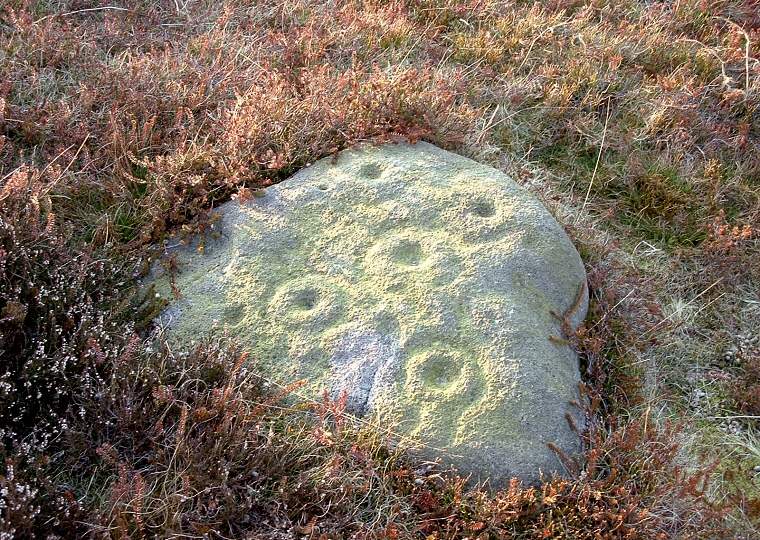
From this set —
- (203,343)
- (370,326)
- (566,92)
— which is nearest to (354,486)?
(370,326)

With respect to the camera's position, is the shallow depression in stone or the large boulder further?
the shallow depression in stone

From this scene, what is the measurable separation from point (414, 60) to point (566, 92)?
1.27 m

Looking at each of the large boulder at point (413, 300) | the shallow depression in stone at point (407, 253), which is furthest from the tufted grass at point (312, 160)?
the shallow depression in stone at point (407, 253)

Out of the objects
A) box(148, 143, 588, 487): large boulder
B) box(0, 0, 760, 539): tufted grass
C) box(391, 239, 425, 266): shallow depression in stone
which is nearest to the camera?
box(0, 0, 760, 539): tufted grass

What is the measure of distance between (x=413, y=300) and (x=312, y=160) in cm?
124

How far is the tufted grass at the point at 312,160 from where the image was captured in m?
2.73

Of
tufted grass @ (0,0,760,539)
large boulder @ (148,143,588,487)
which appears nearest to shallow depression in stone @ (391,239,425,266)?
large boulder @ (148,143,588,487)

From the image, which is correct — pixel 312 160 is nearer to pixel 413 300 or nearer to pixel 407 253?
pixel 407 253

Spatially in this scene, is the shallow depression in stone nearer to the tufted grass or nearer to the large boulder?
the large boulder

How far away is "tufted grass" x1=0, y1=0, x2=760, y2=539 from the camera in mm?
2727

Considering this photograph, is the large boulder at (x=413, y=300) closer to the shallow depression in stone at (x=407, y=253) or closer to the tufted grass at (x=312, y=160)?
the shallow depression in stone at (x=407, y=253)

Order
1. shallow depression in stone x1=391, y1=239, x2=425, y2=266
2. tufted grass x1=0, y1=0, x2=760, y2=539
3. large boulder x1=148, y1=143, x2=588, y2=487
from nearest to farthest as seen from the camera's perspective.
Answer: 1. tufted grass x1=0, y1=0, x2=760, y2=539
2. large boulder x1=148, y1=143, x2=588, y2=487
3. shallow depression in stone x1=391, y1=239, x2=425, y2=266

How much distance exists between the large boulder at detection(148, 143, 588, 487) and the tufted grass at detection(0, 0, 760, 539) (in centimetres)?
15

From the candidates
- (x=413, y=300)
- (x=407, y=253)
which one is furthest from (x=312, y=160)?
(x=413, y=300)
